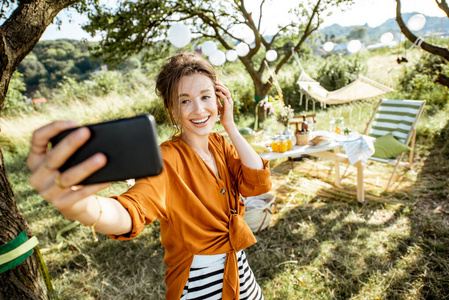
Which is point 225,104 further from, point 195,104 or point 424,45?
point 424,45

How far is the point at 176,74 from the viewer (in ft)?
4.14

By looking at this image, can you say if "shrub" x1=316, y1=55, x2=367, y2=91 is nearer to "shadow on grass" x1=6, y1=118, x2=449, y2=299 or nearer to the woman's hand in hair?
"shadow on grass" x1=6, y1=118, x2=449, y2=299

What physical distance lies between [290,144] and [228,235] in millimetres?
2658

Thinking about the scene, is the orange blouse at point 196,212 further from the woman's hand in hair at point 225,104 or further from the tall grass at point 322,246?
the tall grass at point 322,246

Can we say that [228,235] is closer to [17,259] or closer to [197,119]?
[197,119]

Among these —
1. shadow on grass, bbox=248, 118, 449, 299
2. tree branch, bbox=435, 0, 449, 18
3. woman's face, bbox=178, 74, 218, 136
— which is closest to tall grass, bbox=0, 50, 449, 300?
shadow on grass, bbox=248, 118, 449, 299

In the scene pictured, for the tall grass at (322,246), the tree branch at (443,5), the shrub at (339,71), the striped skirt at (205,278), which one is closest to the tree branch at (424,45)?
the tree branch at (443,5)

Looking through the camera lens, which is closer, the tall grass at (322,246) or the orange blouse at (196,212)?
the orange blouse at (196,212)


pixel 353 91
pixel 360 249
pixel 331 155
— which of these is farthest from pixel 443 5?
pixel 360 249

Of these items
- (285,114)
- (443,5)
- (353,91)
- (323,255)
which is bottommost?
(323,255)

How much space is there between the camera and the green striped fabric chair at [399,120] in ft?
14.0

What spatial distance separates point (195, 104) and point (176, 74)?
0.58ft

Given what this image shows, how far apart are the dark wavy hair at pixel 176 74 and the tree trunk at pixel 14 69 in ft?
2.66

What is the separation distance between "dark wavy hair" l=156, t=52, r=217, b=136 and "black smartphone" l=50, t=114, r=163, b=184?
729 mm
